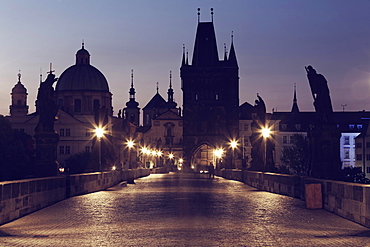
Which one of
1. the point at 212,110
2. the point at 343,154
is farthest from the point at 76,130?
the point at 343,154

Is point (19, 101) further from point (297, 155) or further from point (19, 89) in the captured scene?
point (297, 155)

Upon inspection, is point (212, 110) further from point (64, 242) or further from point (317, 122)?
point (64, 242)

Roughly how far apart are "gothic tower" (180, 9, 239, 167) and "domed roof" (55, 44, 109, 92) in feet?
79.9

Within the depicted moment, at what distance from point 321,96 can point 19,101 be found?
449 ft

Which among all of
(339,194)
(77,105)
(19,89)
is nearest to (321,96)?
(339,194)

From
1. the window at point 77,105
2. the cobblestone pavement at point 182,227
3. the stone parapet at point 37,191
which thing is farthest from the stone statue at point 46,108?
the window at point 77,105

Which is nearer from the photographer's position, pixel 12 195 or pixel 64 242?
pixel 64 242

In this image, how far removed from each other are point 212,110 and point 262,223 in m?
136

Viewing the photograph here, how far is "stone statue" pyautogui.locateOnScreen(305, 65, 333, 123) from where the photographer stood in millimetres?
33312

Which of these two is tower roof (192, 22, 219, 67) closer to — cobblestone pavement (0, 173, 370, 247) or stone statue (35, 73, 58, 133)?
stone statue (35, 73, 58, 133)

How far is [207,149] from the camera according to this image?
161 metres

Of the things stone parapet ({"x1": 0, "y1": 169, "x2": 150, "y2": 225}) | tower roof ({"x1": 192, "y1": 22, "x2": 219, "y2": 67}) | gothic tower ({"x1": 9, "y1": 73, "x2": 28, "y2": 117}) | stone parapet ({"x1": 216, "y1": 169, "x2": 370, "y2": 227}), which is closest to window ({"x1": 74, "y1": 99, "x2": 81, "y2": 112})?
gothic tower ({"x1": 9, "y1": 73, "x2": 28, "y2": 117})

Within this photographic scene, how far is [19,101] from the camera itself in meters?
163

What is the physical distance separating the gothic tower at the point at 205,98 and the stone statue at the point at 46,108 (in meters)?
119
